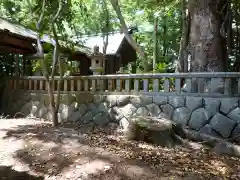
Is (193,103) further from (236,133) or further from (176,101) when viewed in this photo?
(236,133)

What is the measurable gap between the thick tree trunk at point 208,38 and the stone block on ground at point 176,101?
44.6 inches

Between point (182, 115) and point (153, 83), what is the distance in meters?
1.10

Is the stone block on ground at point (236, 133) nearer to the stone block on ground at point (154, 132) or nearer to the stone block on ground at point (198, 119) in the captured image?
the stone block on ground at point (198, 119)

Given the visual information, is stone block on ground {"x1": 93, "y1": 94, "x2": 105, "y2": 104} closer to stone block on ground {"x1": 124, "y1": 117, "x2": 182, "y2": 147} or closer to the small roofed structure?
the small roofed structure

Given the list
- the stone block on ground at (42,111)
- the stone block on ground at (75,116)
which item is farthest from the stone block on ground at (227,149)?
the stone block on ground at (42,111)

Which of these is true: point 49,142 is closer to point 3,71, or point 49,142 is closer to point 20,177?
point 20,177

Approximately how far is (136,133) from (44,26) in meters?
4.18

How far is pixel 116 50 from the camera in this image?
16.7 metres

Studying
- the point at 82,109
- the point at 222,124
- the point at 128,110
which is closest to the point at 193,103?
the point at 222,124

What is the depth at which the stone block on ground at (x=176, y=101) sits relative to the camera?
6023mm

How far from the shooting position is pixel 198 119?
5789mm

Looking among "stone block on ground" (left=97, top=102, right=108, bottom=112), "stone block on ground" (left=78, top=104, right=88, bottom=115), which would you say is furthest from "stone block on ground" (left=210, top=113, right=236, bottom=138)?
"stone block on ground" (left=78, top=104, right=88, bottom=115)

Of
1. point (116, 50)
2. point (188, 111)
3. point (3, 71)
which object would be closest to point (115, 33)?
point (116, 50)

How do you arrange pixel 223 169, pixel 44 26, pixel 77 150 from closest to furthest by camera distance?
pixel 223 169
pixel 77 150
pixel 44 26
